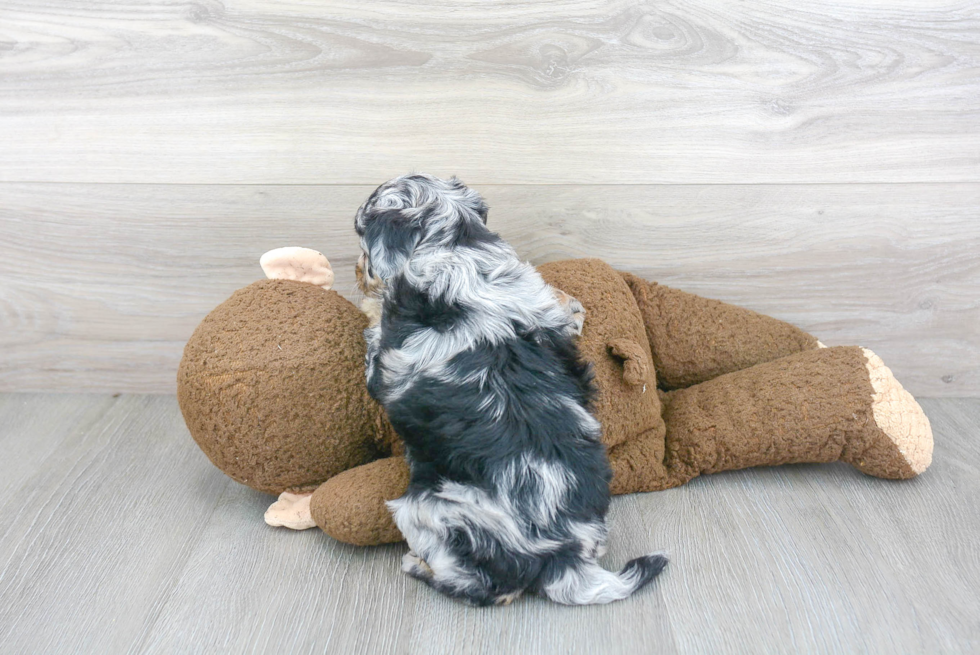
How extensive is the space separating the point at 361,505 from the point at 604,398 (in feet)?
1.95

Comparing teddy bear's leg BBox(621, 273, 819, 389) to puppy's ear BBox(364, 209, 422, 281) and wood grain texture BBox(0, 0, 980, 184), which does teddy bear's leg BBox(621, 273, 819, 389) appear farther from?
puppy's ear BBox(364, 209, 422, 281)

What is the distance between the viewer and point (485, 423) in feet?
4.54

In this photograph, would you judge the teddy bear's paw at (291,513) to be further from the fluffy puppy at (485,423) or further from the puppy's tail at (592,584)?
the puppy's tail at (592,584)

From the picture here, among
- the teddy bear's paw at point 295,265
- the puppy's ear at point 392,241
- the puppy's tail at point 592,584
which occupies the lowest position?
the puppy's tail at point 592,584

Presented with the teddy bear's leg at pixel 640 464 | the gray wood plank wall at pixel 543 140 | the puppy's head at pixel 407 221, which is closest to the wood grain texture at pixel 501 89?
the gray wood plank wall at pixel 543 140

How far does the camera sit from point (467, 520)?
1.36 m

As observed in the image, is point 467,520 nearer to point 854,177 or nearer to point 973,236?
point 854,177

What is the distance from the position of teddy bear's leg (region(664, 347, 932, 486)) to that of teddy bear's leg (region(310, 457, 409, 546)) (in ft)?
2.30

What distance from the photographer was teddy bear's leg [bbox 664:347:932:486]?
1719mm

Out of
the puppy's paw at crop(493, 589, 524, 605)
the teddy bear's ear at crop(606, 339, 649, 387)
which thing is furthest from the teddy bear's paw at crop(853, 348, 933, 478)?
the puppy's paw at crop(493, 589, 524, 605)

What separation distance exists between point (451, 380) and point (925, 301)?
1.57m

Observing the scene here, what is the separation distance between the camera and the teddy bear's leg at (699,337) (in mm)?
1909

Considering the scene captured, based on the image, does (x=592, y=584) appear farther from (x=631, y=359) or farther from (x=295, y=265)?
(x=295, y=265)

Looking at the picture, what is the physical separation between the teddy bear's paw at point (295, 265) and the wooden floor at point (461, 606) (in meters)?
0.56
